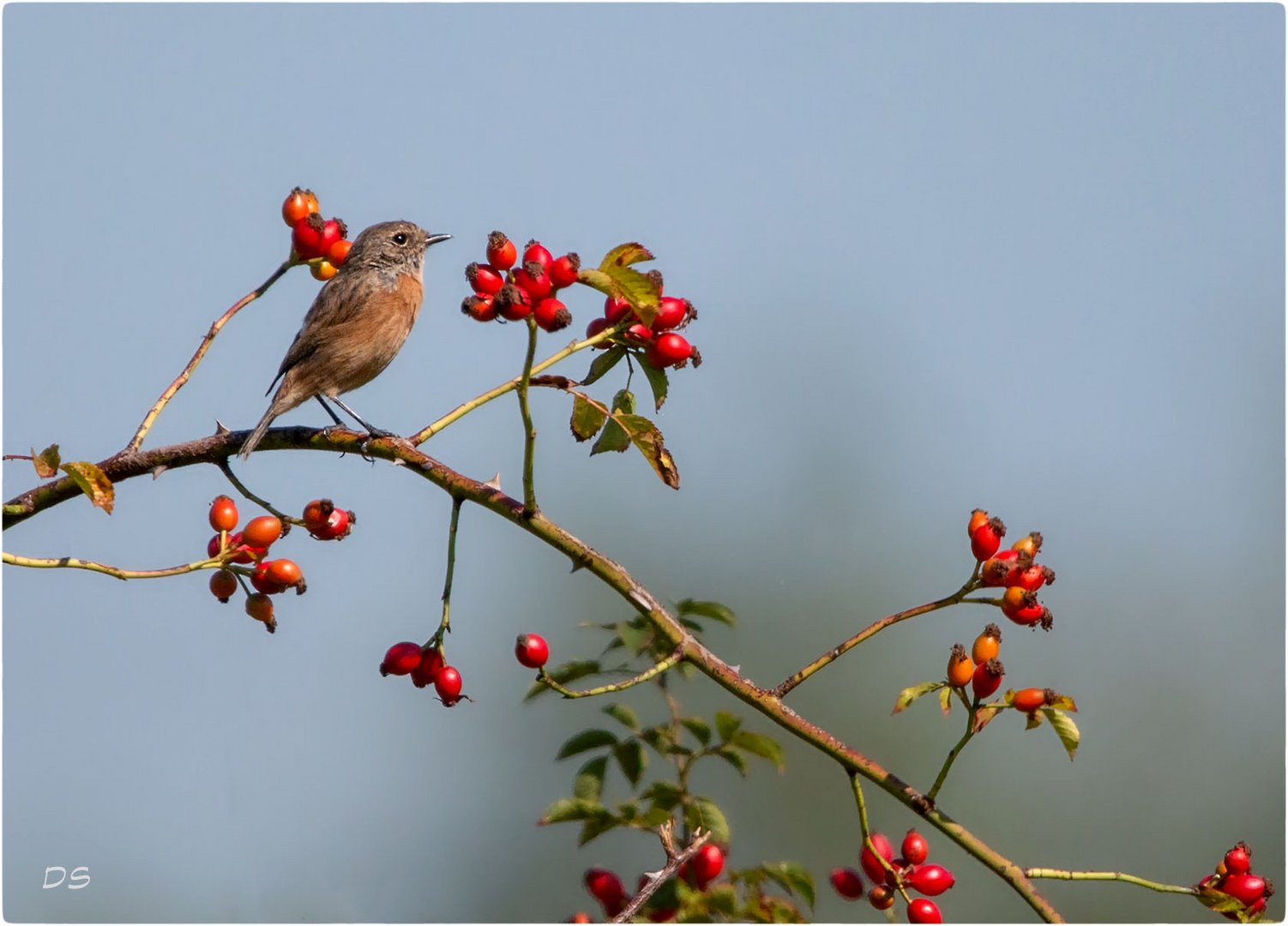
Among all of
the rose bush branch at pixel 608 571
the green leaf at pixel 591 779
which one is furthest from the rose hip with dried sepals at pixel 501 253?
the green leaf at pixel 591 779

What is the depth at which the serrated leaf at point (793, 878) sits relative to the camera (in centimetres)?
302

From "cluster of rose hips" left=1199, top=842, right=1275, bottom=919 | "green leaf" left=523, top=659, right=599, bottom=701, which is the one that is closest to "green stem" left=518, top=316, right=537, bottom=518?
"green leaf" left=523, top=659, right=599, bottom=701

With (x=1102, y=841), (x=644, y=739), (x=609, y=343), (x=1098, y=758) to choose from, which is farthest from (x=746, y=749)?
(x=1098, y=758)

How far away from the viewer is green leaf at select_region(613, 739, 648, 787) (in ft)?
11.1

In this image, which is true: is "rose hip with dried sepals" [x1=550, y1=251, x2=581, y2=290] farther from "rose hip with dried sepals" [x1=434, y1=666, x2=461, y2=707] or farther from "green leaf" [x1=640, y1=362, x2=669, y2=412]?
"rose hip with dried sepals" [x1=434, y1=666, x2=461, y2=707]

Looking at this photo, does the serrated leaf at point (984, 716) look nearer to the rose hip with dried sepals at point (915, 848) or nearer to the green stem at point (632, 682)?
the rose hip with dried sepals at point (915, 848)

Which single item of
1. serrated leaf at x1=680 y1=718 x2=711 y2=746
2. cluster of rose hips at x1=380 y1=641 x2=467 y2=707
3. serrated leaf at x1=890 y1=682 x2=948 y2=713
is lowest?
serrated leaf at x1=680 y1=718 x2=711 y2=746

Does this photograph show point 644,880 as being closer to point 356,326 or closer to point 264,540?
point 264,540

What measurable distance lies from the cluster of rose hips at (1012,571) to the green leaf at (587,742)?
1.03 m

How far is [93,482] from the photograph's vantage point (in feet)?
8.60

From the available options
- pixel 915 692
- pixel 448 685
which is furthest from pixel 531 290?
pixel 915 692

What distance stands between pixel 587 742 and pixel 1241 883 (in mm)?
1462

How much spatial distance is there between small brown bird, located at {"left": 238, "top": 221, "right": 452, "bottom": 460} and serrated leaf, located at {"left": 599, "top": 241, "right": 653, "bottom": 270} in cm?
299

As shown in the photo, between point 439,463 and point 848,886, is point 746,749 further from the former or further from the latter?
point 439,463
